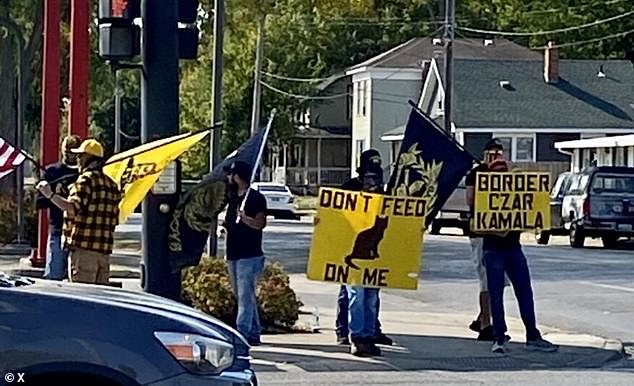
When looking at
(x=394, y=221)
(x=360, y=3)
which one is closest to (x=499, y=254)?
A: (x=394, y=221)

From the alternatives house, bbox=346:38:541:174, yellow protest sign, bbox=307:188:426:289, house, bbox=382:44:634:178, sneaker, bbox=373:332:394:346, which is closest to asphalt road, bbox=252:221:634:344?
sneaker, bbox=373:332:394:346

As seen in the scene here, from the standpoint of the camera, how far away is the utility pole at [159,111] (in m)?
13.0

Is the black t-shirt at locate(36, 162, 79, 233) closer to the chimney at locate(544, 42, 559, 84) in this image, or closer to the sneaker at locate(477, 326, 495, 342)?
the sneaker at locate(477, 326, 495, 342)

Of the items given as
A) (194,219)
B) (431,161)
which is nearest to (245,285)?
(194,219)

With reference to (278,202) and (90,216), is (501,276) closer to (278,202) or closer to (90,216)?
(90,216)

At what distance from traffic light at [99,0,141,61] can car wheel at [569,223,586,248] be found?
2238 centimetres

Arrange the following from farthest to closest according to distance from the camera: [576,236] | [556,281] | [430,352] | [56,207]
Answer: [576,236], [556,281], [56,207], [430,352]

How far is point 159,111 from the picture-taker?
13.2 meters

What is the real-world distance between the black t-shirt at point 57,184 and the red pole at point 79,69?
4.44 m

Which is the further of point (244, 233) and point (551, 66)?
point (551, 66)

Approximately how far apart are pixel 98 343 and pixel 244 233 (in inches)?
263

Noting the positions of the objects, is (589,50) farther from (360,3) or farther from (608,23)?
(360,3)

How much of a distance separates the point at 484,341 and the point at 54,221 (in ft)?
16.1

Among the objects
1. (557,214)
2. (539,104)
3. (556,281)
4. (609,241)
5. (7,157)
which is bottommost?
(609,241)
